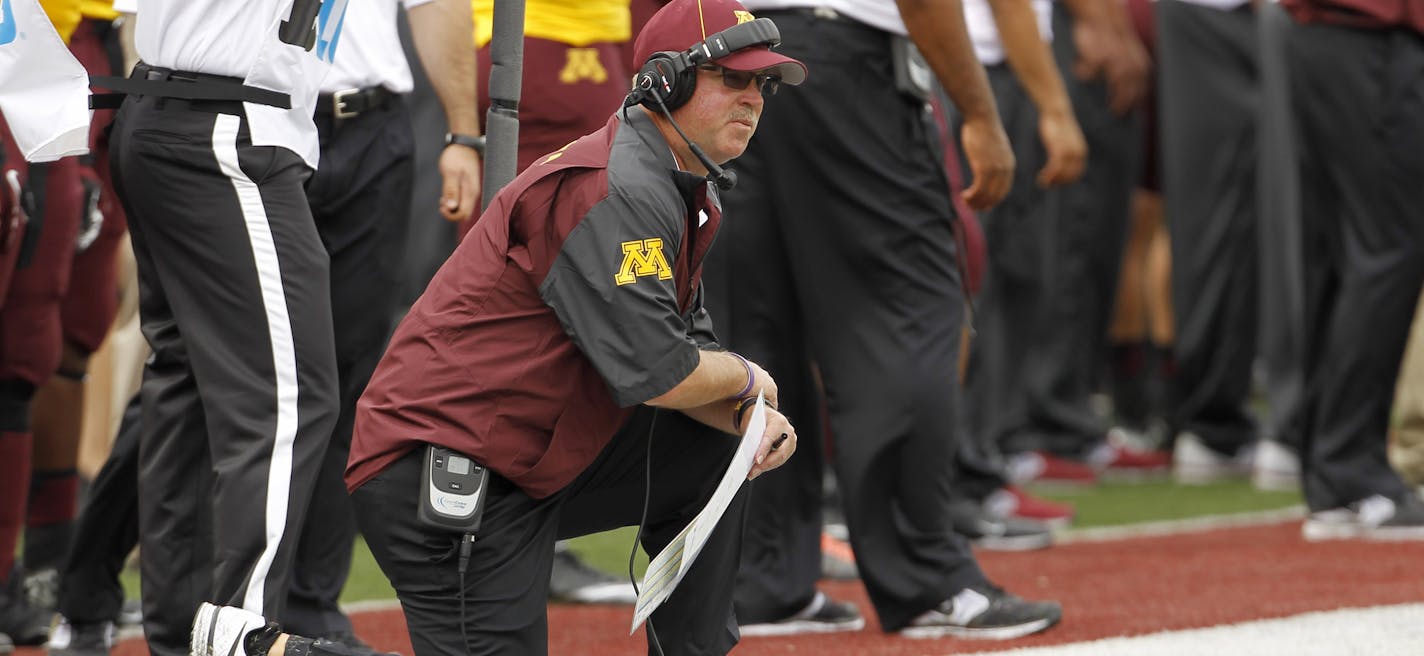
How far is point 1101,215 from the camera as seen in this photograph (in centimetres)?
886

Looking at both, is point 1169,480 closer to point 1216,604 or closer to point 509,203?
point 1216,604

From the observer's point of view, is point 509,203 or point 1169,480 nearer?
point 509,203

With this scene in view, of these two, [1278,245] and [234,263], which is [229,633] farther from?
[1278,245]

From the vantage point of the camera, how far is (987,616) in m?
4.63

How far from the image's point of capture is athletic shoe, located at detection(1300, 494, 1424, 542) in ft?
20.3

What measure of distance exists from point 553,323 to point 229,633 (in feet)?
2.87

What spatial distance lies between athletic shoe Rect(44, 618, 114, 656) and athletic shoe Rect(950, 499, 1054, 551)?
2.82 m

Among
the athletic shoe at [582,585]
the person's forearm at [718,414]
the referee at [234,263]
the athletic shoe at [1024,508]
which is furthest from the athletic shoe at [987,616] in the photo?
the athletic shoe at [1024,508]

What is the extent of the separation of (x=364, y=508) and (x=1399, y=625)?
8.00 feet

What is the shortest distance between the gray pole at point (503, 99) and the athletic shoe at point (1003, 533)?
275 cm

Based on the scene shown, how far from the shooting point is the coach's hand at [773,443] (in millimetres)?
3381

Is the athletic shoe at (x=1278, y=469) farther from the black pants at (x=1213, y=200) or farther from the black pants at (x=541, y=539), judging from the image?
the black pants at (x=541, y=539)

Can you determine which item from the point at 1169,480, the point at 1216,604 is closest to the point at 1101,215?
the point at 1169,480

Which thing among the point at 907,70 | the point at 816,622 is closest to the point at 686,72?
the point at 907,70
